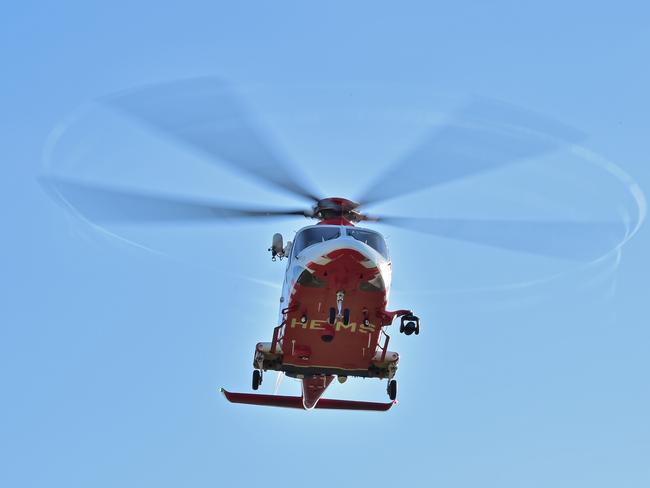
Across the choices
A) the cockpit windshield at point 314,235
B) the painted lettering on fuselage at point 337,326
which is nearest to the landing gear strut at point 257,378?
the painted lettering on fuselage at point 337,326

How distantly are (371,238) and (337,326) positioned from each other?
6.42ft

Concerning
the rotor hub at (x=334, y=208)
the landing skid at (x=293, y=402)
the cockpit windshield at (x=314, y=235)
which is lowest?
the landing skid at (x=293, y=402)

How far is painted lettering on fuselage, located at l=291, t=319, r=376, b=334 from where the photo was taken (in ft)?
73.2

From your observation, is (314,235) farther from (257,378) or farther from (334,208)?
(257,378)

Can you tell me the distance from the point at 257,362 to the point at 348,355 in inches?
79.1

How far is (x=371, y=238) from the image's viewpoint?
22516 millimetres

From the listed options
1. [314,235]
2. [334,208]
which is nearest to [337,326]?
[314,235]

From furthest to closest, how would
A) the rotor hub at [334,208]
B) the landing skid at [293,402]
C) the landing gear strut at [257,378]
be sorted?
the landing skid at [293,402] → the rotor hub at [334,208] → the landing gear strut at [257,378]

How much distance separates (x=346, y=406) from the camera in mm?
26516

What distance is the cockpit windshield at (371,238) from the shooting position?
22312 millimetres

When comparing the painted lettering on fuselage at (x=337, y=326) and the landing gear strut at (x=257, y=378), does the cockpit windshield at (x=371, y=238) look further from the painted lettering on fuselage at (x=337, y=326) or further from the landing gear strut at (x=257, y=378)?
the landing gear strut at (x=257, y=378)

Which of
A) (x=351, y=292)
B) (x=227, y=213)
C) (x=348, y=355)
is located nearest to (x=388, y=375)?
(x=348, y=355)

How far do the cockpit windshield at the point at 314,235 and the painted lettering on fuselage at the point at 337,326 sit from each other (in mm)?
1464

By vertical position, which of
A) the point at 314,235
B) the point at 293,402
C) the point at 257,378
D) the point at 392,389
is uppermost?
the point at 314,235
